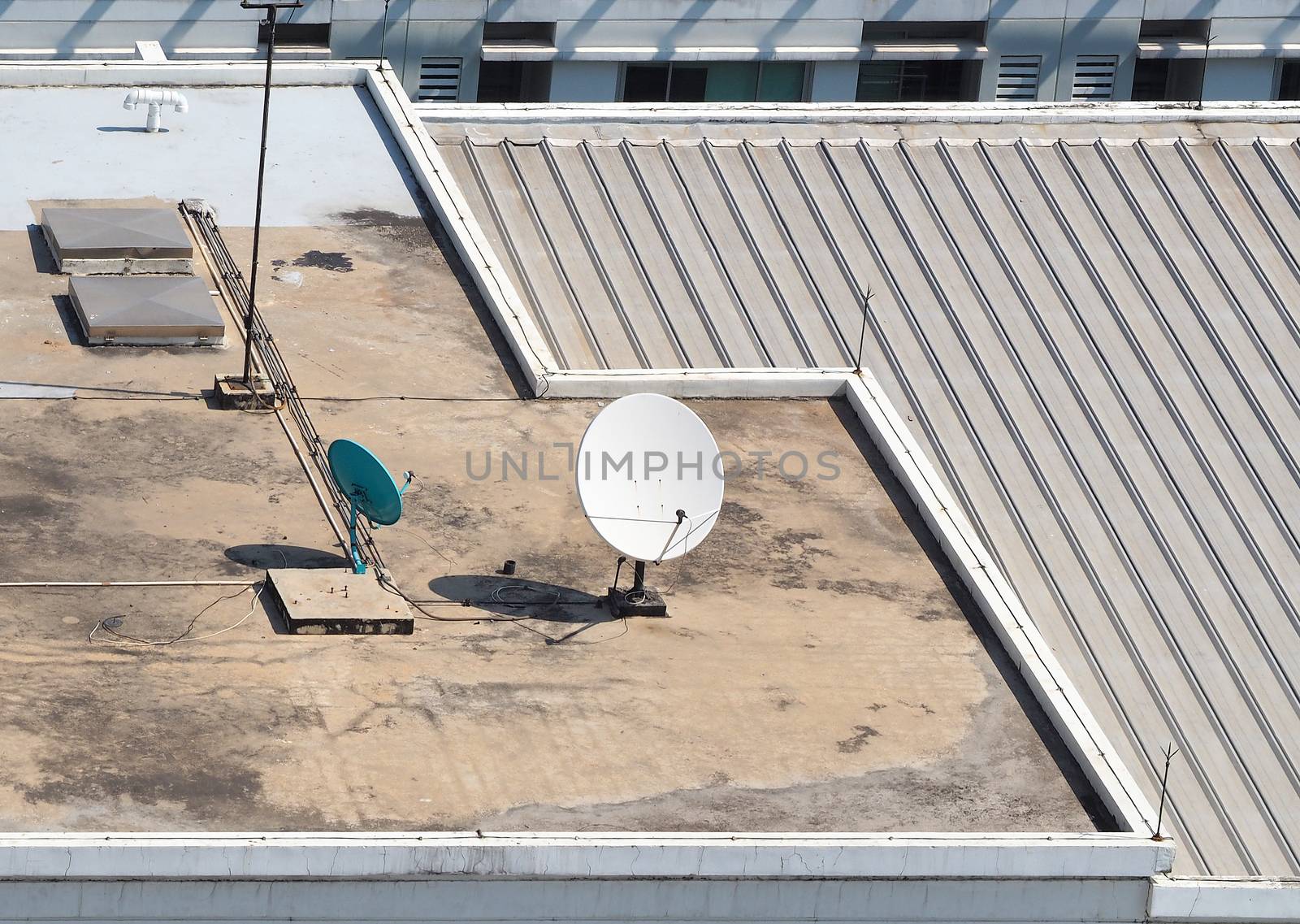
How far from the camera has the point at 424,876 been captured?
21.8 metres

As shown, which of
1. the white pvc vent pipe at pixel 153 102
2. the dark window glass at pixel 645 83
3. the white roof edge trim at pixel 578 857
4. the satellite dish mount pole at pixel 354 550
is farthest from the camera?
the dark window glass at pixel 645 83

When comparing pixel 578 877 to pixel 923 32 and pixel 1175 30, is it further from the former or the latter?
pixel 1175 30

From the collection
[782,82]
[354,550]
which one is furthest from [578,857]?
[782,82]

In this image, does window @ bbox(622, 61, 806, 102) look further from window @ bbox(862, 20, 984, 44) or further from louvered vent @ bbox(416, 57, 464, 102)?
louvered vent @ bbox(416, 57, 464, 102)

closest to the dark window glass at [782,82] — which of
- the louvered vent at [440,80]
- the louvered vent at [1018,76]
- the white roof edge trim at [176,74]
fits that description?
the louvered vent at [1018,76]

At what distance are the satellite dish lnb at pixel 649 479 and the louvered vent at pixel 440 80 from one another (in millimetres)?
31135

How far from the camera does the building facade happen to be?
175 feet

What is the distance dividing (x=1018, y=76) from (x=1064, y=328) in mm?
24183

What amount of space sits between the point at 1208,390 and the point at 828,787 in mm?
14901

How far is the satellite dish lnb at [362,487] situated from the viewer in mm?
26484

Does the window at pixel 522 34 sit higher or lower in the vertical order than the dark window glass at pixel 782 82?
higher

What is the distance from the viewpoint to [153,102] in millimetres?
38906

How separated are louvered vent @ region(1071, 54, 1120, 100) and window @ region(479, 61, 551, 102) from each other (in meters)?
13.6

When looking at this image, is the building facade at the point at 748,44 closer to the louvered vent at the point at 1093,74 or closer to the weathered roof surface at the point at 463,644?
the louvered vent at the point at 1093,74
